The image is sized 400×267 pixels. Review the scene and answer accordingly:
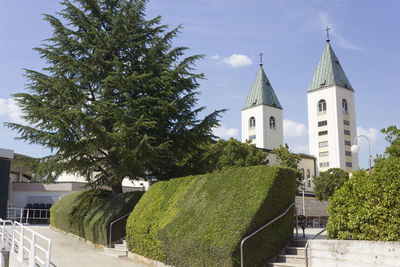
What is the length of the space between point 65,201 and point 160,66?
11282 millimetres

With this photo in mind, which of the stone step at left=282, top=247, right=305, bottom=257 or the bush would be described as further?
the stone step at left=282, top=247, right=305, bottom=257

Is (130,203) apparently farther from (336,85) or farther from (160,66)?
(336,85)

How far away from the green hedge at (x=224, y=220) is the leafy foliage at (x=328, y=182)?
150 ft

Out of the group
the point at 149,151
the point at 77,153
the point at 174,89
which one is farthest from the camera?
the point at 174,89

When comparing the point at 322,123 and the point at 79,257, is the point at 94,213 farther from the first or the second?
the point at 322,123

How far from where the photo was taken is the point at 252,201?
31.8 feet

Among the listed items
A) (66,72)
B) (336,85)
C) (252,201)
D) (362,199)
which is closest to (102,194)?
(66,72)

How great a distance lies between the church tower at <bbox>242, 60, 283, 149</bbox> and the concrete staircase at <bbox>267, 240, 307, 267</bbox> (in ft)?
299

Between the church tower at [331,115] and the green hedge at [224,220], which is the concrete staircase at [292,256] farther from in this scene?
the church tower at [331,115]

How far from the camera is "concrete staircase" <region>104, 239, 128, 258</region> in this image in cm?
1473

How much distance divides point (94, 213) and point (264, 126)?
86.0m

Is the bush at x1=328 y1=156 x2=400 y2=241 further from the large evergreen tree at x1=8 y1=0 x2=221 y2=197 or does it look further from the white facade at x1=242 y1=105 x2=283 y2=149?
the white facade at x1=242 y1=105 x2=283 y2=149

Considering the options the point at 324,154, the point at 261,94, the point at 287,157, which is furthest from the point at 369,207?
the point at 261,94

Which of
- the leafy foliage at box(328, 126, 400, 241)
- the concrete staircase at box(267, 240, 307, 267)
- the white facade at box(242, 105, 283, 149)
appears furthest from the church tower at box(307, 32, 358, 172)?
the leafy foliage at box(328, 126, 400, 241)
